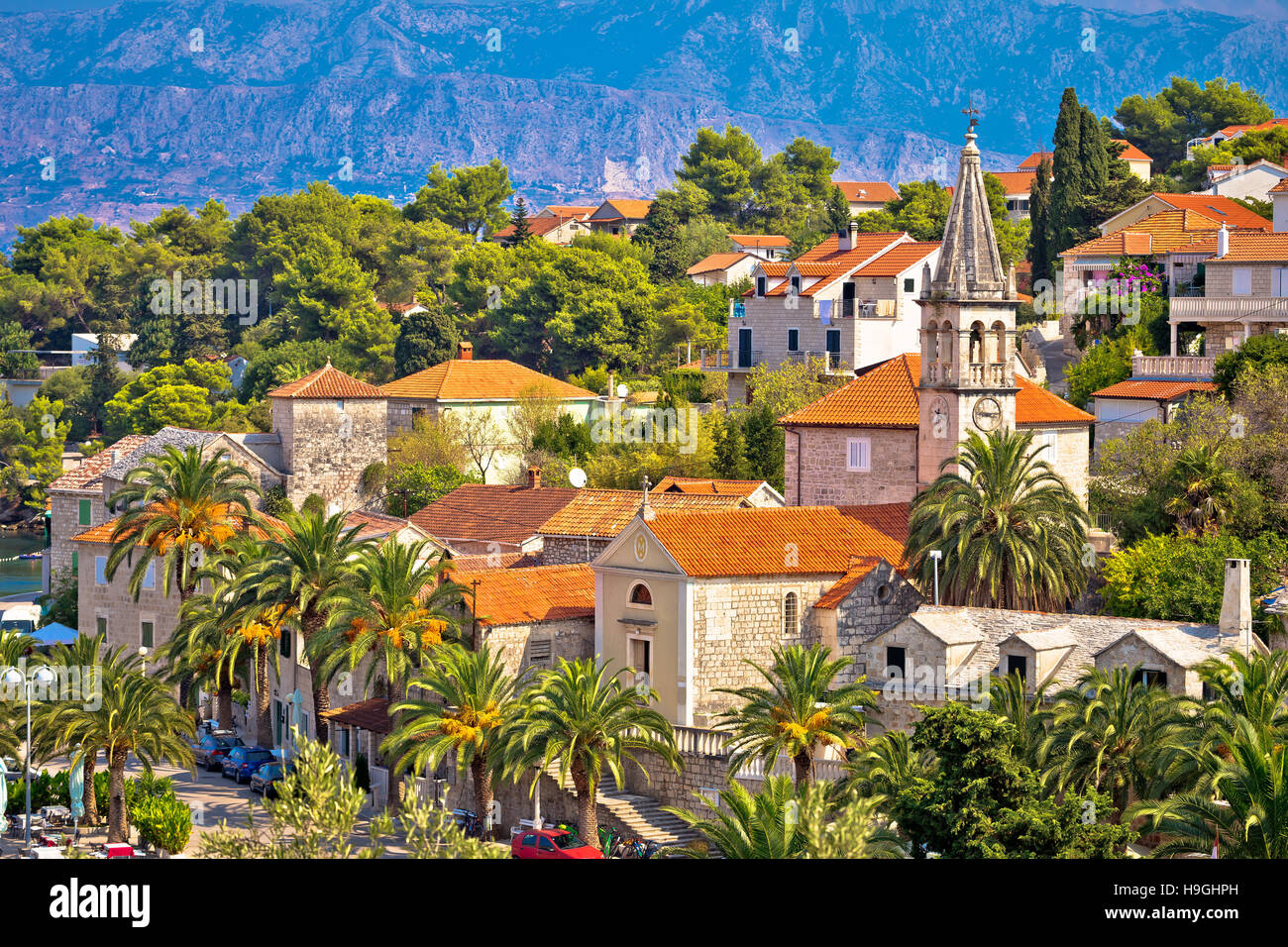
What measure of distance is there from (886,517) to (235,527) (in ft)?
63.7

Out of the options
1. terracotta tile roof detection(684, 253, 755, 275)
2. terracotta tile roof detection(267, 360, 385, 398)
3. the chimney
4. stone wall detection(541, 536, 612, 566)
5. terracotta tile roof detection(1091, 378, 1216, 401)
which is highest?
terracotta tile roof detection(684, 253, 755, 275)

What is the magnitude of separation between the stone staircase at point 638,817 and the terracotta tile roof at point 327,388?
40.0 metres

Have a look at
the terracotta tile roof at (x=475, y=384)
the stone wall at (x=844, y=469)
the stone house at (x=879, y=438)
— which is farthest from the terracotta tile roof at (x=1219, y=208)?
the terracotta tile roof at (x=475, y=384)

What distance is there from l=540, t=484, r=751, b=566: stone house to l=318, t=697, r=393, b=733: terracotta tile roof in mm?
9641

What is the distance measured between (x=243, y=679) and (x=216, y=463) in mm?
6476

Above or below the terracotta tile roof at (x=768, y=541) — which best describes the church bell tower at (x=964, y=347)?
above

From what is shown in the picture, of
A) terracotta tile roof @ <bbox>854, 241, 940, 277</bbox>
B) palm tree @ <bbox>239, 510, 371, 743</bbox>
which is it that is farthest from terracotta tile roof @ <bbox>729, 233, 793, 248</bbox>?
palm tree @ <bbox>239, 510, 371, 743</bbox>

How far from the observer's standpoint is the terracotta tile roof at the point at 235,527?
54672 millimetres

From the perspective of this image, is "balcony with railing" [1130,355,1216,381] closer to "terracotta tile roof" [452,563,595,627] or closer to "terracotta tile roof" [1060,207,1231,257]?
"terracotta tile roof" [1060,207,1231,257]

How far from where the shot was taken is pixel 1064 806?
28625mm

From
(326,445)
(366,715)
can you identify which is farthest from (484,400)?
→ (366,715)

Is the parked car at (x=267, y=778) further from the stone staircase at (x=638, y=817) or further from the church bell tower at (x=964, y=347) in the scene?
the church bell tower at (x=964, y=347)

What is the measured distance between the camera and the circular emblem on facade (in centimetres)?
4966
